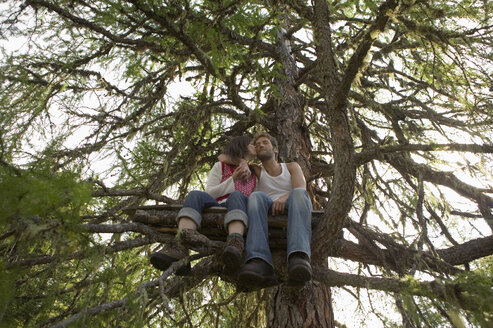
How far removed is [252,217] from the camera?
272cm

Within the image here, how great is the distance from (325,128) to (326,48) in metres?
2.73

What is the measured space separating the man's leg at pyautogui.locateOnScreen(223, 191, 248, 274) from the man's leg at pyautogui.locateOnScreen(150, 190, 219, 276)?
9.3 inches

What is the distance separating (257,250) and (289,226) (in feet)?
1.04

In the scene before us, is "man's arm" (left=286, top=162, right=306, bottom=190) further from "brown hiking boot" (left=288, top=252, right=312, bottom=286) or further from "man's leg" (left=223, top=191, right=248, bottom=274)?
"brown hiking boot" (left=288, top=252, right=312, bottom=286)

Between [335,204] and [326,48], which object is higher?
[326,48]

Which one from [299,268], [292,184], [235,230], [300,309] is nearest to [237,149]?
[292,184]

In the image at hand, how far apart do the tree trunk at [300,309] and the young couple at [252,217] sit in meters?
0.80

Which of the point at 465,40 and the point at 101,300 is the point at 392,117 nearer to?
the point at 465,40

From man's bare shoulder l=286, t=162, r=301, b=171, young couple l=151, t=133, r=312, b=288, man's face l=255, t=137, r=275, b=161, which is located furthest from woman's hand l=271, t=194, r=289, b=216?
man's face l=255, t=137, r=275, b=161

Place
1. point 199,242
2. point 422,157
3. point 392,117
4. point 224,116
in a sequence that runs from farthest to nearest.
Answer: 1. point 224,116
2. point 422,157
3. point 392,117
4. point 199,242

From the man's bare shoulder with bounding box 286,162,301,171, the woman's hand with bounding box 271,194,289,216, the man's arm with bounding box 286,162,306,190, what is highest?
the man's bare shoulder with bounding box 286,162,301,171

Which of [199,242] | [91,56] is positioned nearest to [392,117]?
[199,242]

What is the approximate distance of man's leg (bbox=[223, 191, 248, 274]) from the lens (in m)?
2.43

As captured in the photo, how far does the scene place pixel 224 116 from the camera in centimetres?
521
